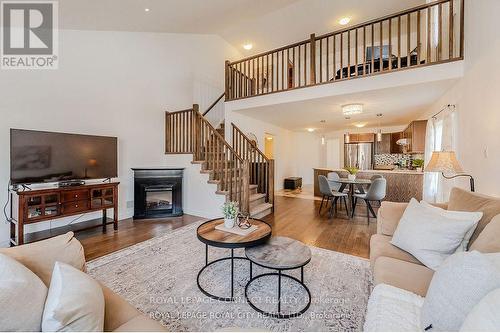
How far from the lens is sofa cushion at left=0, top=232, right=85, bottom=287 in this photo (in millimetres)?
1056

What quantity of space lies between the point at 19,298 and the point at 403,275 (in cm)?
201

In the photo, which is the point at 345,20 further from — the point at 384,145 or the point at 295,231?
the point at 295,231

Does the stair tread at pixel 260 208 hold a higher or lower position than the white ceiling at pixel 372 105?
lower

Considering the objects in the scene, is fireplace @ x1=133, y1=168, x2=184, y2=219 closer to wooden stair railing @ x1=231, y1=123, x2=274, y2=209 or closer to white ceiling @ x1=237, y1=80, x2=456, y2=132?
wooden stair railing @ x1=231, y1=123, x2=274, y2=209

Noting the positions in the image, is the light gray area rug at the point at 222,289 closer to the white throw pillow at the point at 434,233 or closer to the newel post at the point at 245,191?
the white throw pillow at the point at 434,233

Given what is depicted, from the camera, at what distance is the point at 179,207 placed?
14.9 feet

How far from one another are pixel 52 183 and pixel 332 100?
4.93 metres

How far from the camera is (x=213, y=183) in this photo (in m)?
4.34

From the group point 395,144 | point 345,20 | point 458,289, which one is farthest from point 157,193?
point 395,144

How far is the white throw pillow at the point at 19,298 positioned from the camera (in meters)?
0.78

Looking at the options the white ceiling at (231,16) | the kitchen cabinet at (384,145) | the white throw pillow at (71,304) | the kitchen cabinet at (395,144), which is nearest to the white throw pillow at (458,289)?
the white throw pillow at (71,304)

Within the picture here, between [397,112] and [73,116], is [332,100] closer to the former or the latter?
[397,112]
